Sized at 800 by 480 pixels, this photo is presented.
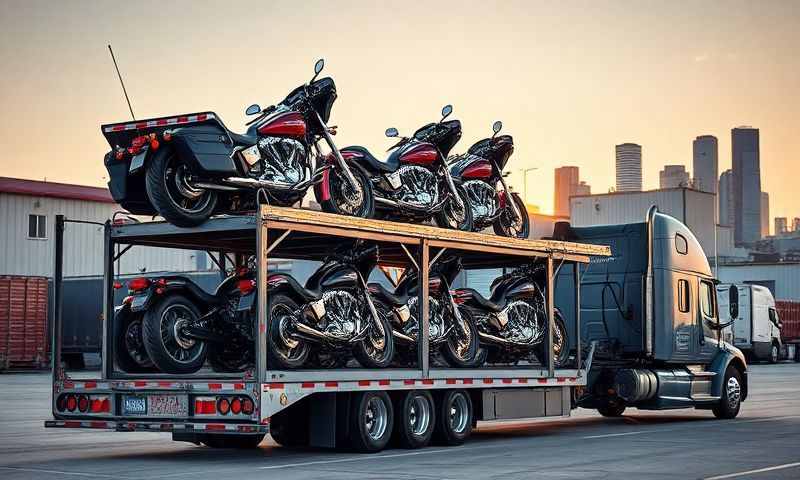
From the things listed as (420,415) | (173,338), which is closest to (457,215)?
(420,415)

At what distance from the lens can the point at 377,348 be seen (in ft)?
50.3

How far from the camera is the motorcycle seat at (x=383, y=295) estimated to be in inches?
623

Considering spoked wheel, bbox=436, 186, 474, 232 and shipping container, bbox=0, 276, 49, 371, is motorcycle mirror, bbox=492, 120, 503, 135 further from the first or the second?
shipping container, bbox=0, 276, 49, 371

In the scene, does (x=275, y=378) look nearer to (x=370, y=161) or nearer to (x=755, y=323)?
(x=370, y=161)

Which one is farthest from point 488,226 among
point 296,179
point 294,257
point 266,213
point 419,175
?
point 266,213

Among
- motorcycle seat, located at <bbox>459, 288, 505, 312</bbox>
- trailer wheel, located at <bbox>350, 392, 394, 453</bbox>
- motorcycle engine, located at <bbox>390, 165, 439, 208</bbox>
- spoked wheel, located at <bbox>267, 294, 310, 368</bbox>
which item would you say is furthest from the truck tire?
spoked wheel, located at <bbox>267, 294, 310, 368</bbox>

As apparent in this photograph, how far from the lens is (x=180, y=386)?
44.7ft

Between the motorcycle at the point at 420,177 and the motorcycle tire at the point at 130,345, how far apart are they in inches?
131

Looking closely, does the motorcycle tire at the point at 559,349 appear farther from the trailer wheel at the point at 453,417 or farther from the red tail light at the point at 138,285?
the red tail light at the point at 138,285

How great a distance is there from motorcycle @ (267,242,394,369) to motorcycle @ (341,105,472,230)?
4.10 feet

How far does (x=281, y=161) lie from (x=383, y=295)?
239cm

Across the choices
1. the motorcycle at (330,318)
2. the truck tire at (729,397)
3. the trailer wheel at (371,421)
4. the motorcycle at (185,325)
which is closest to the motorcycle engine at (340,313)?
the motorcycle at (330,318)

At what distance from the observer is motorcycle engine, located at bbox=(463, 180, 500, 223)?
18.3 metres

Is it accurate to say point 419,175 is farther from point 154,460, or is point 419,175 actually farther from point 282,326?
point 154,460
